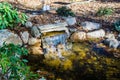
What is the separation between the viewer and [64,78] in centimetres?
768

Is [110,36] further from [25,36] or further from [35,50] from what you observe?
[25,36]

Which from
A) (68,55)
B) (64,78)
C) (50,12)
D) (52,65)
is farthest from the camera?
(50,12)

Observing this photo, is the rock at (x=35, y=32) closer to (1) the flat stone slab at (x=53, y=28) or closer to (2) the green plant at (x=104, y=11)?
(1) the flat stone slab at (x=53, y=28)

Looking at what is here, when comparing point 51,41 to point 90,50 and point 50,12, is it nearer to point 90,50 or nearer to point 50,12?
point 90,50

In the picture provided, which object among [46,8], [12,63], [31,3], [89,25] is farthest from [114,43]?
[12,63]

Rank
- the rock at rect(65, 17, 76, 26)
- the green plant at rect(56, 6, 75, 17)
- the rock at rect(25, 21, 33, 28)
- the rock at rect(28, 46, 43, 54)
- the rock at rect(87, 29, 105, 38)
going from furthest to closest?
the green plant at rect(56, 6, 75, 17) → the rock at rect(65, 17, 76, 26) → the rock at rect(87, 29, 105, 38) → the rock at rect(25, 21, 33, 28) → the rock at rect(28, 46, 43, 54)

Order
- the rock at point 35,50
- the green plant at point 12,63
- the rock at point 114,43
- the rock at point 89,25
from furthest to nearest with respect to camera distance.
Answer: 1. the rock at point 89,25
2. the rock at point 114,43
3. the rock at point 35,50
4. the green plant at point 12,63

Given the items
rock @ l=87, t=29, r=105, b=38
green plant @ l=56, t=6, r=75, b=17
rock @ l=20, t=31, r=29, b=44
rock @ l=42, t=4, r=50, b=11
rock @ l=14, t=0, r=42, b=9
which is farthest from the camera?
rock @ l=14, t=0, r=42, b=9

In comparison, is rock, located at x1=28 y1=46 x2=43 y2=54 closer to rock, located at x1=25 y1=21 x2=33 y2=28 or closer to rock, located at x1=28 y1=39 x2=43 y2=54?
rock, located at x1=28 y1=39 x2=43 y2=54

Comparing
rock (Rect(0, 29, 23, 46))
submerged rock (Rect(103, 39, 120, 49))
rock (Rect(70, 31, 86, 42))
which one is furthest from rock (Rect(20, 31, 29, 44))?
submerged rock (Rect(103, 39, 120, 49))

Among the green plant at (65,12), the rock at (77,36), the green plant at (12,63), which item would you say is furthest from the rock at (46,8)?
the green plant at (12,63)

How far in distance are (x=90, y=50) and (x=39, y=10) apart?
3.34 meters

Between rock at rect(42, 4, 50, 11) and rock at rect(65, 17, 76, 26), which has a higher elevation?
rock at rect(42, 4, 50, 11)

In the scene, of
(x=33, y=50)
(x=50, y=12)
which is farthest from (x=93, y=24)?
(x=33, y=50)
